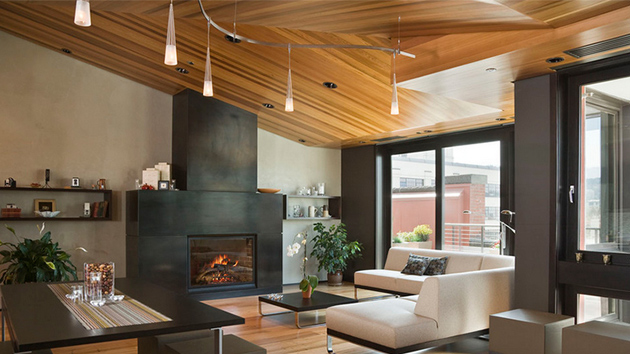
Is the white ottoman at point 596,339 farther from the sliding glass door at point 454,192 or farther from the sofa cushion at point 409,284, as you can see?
the sliding glass door at point 454,192

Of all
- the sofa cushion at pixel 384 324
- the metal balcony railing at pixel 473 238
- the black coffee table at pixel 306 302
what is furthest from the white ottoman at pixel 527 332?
the metal balcony railing at pixel 473 238

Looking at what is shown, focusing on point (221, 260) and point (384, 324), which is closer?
point (384, 324)

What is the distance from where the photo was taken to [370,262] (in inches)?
341

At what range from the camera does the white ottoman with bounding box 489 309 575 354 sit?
386cm

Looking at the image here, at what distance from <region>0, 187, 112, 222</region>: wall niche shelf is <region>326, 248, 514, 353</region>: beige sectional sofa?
13.0 feet

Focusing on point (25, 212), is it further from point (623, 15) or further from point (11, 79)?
point (623, 15)

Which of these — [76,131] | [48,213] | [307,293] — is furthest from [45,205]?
[307,293]

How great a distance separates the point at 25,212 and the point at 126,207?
124cm

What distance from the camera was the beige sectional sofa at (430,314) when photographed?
4004 mm

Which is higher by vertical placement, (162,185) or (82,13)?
(82,13)

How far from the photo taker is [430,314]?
4219 millimetres

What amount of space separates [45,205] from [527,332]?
19.3 ft

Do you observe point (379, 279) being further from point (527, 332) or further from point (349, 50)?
point (349, 50)

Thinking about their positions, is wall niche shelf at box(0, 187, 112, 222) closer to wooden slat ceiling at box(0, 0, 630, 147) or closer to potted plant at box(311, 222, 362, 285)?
wooden slat ceiling at box(0, 0, 630, 147)
